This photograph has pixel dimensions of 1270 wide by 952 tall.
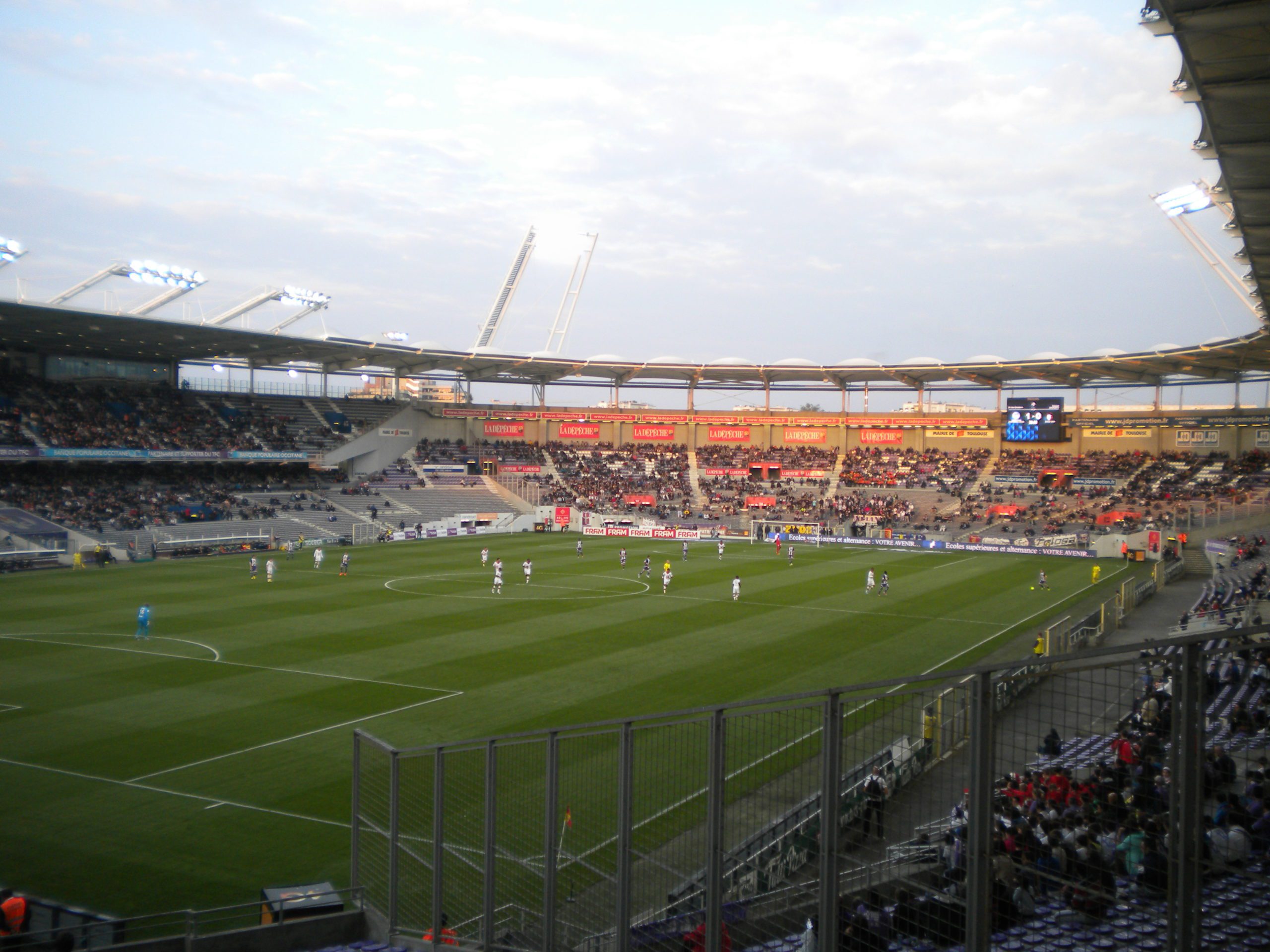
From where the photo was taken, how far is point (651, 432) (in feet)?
301

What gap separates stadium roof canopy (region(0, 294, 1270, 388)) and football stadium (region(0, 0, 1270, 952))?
1.76ft

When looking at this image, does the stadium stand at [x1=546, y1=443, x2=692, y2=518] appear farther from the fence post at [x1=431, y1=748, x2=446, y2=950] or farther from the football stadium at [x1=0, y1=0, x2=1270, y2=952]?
the fence post at [x1=431, y1=748, x2=446, y2=950]

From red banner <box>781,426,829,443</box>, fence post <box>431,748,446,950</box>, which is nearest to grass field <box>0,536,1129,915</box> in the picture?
fence post <box>431,748,446,950</box>

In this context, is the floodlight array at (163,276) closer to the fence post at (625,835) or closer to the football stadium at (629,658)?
the football stadium at (629,658)

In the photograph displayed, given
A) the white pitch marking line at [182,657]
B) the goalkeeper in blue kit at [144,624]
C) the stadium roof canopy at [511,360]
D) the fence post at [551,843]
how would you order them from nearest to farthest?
the fence post at [551,843] < the white pitch marking line at [182,657] < the goalkeeper in blue kit at [144,624] < the stadium roof canopy at [511,360]

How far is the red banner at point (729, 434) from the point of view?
9031 centimetres

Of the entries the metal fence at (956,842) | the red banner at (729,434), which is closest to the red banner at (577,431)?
the red banner at (729,434)

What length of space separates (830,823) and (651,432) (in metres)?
86.9

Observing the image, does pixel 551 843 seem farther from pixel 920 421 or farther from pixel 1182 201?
pixel 920 421

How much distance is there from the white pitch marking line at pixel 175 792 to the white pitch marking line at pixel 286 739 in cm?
37

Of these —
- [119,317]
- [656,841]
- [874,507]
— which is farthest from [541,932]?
[874,507]

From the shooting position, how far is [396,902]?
9812 mm

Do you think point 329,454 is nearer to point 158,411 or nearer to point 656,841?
point 158,411

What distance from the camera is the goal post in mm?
64750
